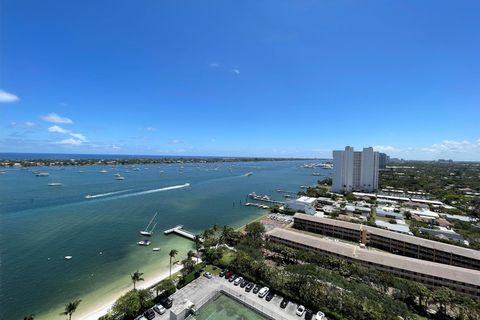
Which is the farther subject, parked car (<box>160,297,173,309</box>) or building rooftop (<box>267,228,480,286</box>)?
building rooftop (<box>267,228,480,286</box>)

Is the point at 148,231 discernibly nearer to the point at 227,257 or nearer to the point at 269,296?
the point at 227,257

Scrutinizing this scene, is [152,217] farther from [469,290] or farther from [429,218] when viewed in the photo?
[429,218]

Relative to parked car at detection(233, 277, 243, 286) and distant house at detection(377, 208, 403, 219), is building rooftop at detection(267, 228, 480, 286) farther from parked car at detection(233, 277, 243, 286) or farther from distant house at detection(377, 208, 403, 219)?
distant house at detection(377, 208, 403, 219)

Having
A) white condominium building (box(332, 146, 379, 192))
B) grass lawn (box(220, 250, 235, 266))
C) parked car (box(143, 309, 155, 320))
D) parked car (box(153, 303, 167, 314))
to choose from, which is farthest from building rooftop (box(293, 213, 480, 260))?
white condominium building (box(332, 146, 379, 192))

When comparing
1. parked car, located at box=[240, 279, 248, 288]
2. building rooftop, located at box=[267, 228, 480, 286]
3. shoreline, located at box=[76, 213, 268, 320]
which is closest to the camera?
shoreline, located at box=[76, 213, 268, 320]

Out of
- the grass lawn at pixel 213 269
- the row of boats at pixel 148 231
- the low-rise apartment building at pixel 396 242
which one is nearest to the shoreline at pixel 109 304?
the grass lawn at pixel 213 269

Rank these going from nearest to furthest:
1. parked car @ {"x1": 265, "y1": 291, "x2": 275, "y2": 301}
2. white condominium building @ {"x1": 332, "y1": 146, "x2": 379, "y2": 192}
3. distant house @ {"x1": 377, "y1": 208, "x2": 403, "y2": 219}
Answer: parked car @ {"x1": 265, "y1": 291, "x2": 275, "y2": 301}, distant house @ {"x1": 377, "y1": 208, "x2": 403, "y2": 219}, white condominium building @ {"x1": 332, "y1": 146, "x2": 379, "y2": 192}

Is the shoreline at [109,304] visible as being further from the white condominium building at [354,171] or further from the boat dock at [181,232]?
the white condominium building at [354,171]
